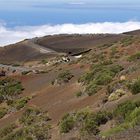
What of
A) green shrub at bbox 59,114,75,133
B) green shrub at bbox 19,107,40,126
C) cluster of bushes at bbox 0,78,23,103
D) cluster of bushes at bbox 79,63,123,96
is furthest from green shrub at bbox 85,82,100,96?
cluster of bushes at bbox 0,78,23,103

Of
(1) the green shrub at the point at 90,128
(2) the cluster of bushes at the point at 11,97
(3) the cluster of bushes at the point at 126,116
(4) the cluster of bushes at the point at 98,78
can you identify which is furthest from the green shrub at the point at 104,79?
(1) the green shrub at the point at 90,128

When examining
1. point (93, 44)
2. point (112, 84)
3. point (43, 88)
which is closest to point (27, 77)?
point (43, 88)

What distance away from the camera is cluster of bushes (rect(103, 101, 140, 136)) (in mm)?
18016

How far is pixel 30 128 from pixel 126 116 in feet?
15.7

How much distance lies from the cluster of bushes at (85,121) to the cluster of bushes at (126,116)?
561 millimetres

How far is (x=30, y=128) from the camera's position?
75.6 feet

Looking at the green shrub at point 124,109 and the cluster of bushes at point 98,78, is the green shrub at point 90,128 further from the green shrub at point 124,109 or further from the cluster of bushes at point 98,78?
the cluster of bushes at point 98,78

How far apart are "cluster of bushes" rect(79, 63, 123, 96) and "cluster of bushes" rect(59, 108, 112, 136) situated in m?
4.97

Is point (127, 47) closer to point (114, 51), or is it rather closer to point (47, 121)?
point (114, 51)

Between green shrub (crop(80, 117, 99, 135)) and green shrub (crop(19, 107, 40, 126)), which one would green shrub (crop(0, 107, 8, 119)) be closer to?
green shrub (crop(19, 107, 40, 126))

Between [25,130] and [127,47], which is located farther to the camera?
[127,47]

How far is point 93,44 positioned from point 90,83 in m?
72.9

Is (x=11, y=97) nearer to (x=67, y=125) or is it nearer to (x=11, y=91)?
(x=11, y=91)

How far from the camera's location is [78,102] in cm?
2719
